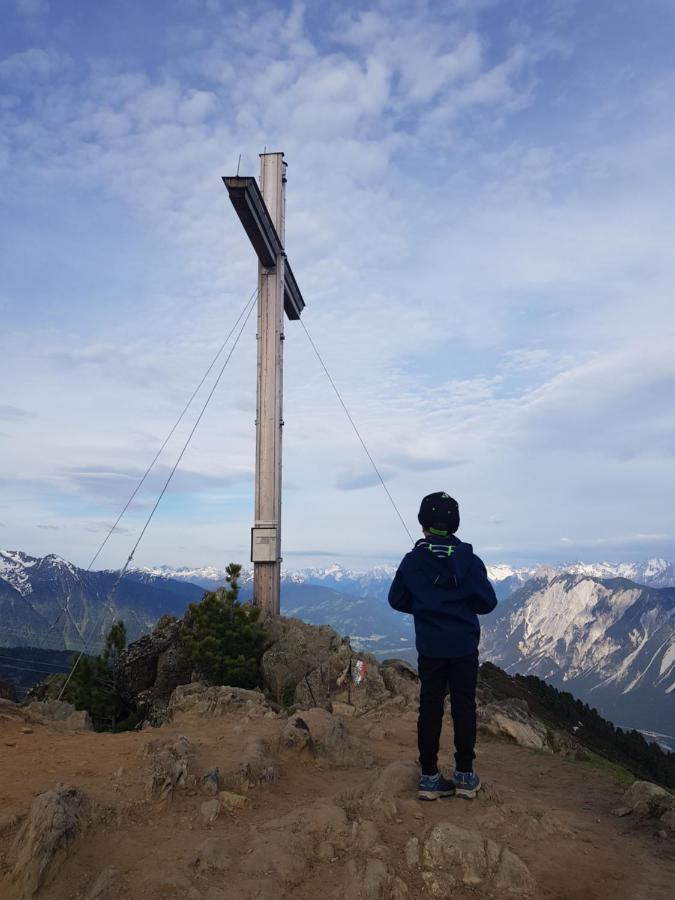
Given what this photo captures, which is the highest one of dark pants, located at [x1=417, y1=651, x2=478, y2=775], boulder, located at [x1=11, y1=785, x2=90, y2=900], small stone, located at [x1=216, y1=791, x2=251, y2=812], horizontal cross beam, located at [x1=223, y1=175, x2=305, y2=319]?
horizontal cross beam, located at [x1=223, y1=175, x2=305, y2=319]

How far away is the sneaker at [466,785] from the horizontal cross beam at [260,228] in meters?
14.9

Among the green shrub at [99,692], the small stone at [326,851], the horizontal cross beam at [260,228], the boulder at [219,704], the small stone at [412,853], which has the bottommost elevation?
the green shrub at [99,692]

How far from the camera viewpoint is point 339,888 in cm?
463

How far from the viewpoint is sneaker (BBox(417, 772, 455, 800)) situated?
6.27 metres

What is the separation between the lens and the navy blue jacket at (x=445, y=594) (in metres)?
6.50

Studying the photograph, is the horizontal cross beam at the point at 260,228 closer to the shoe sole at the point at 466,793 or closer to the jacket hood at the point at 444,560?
the jacket hood at the point at 444,560

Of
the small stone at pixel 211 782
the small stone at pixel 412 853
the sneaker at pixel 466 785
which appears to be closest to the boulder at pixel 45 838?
the small stone at pixel 211 782

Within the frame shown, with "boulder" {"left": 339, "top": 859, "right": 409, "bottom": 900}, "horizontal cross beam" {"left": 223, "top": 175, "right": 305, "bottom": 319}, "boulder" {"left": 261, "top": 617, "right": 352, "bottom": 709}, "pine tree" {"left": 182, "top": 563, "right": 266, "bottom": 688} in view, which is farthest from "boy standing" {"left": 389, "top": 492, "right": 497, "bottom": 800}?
"horizontal cross beam" {"left": 223, "top": 175, "right": 305, "bottom": 319}

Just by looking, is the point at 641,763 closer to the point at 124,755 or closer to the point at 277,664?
the point at 277,664

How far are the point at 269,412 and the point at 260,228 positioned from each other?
18.0ft

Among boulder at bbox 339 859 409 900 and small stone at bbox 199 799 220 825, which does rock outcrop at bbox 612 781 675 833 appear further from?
small stone at bbox 199 799 220 825

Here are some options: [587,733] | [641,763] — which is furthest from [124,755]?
[641,763]

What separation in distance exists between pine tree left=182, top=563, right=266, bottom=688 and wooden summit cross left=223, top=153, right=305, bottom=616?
4.48ft

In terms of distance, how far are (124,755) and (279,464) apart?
11270mm
